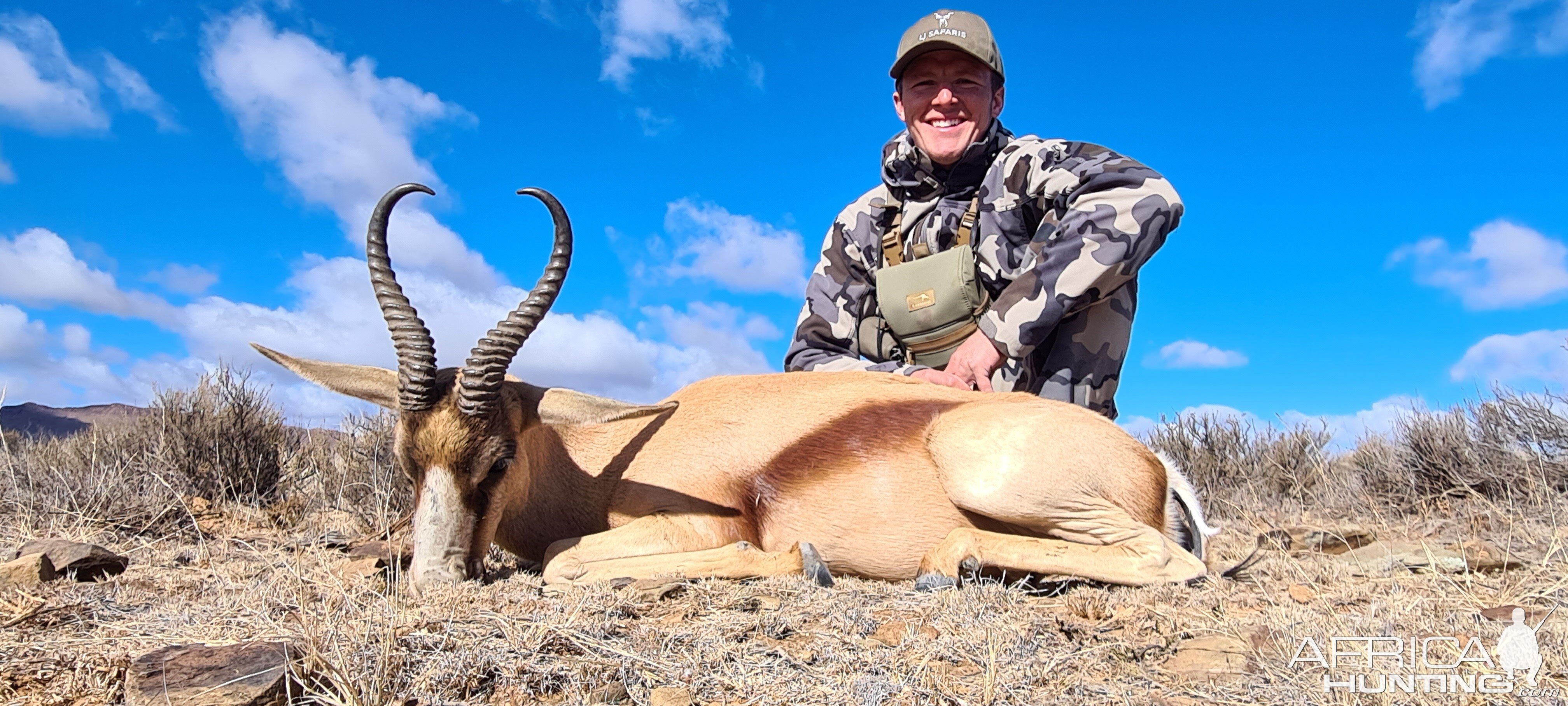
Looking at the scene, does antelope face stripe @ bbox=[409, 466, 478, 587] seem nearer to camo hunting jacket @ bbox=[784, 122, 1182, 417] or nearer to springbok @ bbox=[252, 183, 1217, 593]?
springbok @ bbox=[252, 183, 1217, 593]

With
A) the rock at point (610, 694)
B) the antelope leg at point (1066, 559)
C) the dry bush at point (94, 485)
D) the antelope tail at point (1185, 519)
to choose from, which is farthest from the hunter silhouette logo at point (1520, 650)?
the dry bush at point (94, 485)

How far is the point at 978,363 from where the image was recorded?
576 centimetres

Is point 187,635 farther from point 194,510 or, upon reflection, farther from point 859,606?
point 194,510

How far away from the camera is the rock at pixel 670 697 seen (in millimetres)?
2447

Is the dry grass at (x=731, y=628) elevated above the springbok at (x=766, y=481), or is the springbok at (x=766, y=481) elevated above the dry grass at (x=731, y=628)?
the springbok at (x=766, y=481)

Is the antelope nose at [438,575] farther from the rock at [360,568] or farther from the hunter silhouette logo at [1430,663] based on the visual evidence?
the hunter silhouette logo at [1430,663]

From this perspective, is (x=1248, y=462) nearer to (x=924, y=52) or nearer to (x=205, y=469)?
(x=924, y=52)

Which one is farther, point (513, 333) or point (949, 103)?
point (949, 103)

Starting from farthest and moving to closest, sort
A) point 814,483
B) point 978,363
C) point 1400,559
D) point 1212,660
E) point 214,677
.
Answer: point 978,363, point 1400,559, point 814,483, point 1212,660, point 214,677

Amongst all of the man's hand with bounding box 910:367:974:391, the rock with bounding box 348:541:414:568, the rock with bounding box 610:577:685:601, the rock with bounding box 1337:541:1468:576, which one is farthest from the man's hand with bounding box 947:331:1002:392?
the rock with bounding box 348:541:414:568

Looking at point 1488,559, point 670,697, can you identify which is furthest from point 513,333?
point 1488,559

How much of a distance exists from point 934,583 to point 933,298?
2736 mm

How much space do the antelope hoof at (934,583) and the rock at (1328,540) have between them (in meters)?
3.27

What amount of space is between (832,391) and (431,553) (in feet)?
7.10
